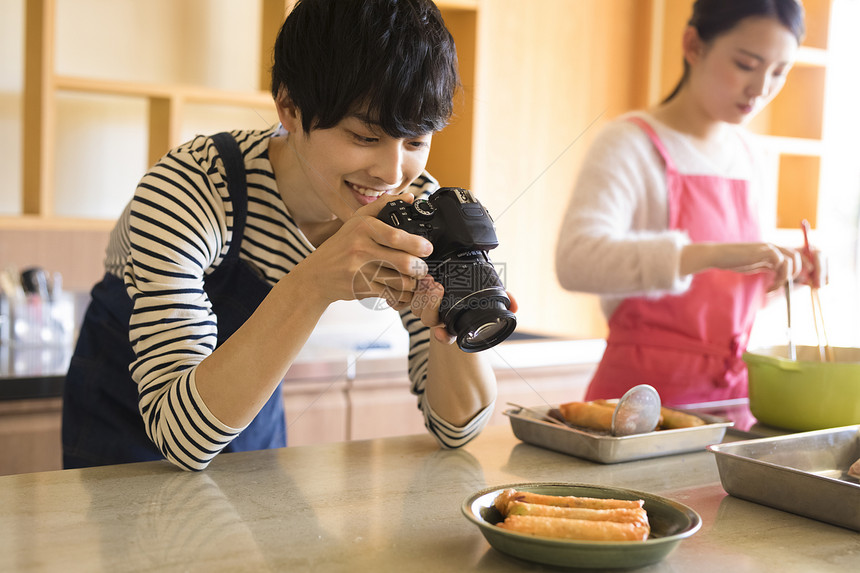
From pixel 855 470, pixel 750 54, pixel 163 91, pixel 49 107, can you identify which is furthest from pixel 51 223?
pixel 855 470

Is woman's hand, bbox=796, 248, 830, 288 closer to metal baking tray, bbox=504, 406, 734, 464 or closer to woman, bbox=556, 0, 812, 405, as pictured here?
woman, bbox=556, 0, 812, 405

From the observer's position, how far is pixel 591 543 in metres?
0.65

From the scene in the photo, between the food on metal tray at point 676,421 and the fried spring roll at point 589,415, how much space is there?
81mm

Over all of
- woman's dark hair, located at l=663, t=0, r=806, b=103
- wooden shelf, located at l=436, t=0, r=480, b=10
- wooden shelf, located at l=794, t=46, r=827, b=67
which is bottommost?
woman's dark hair, located at l=663, t=0, r=806, b=103

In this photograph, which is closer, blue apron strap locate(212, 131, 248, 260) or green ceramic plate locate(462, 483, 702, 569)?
green ceramic plate locate(462, 483, 702, 569)

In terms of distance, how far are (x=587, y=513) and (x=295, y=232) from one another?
1.76 feet

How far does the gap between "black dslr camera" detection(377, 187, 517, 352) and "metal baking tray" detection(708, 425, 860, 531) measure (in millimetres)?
277

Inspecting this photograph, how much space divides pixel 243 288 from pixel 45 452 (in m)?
0.84

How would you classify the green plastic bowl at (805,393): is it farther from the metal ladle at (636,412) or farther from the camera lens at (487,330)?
the camera lens at (487,330)

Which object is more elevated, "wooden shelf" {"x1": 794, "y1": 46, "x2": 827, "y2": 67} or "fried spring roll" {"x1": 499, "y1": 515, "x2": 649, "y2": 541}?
"wooden shelf" {"x1": 794, "y1": 46, "x2": 827, "y2": 67}

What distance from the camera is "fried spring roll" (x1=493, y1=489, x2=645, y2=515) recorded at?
73 cm

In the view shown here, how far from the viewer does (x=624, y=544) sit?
65cm

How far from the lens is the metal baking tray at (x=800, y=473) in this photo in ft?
2.62

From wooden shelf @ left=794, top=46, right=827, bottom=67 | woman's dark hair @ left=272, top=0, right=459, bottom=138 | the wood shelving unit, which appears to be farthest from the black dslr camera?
wooden shelf @ left=794, top=46, right=827, bottom=67
